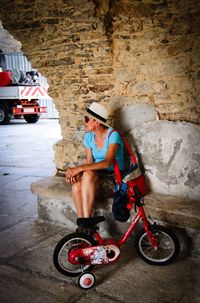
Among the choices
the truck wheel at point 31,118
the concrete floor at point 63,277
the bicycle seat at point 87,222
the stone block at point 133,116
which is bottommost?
the truck wheel at point 31,118

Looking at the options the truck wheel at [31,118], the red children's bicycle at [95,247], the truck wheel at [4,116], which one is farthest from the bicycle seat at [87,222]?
the truck wheel at [31,118]

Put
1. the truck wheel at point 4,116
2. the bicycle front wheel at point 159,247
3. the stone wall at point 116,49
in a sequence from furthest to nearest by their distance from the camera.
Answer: the truck wheel at point 4,116, the stone wall at point 116,49, the bicycle front wheel at point 159,247

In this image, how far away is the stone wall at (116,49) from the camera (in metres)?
2.83

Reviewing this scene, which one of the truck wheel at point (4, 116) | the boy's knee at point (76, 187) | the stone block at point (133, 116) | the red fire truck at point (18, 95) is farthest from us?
the truck wheel at point (4, 116)

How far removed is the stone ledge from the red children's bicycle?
6.6 inches

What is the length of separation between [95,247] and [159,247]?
724 millimetres

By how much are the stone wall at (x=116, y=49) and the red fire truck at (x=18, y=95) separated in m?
10.4

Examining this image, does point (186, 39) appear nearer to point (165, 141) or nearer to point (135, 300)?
point (165, 141)

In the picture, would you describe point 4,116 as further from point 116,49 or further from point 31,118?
point 116,49

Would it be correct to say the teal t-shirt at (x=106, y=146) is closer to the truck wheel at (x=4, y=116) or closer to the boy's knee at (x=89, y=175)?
the boy's knee at (x=89, y=175)

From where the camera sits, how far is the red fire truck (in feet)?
44.3

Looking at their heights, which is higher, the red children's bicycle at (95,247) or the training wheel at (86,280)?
the red children's bicycle at (95,247)

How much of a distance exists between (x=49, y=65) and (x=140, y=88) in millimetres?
1143

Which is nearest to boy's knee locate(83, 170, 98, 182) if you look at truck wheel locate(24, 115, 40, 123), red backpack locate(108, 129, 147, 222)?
red backpack locate(108, 129, 147, 222)
